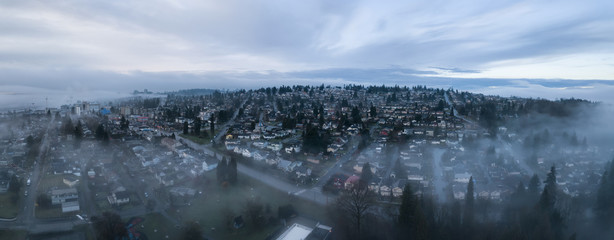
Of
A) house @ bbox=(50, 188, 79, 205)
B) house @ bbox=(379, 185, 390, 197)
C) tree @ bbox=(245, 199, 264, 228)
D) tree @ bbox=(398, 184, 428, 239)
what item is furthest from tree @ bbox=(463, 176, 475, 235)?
house @ bbox=(50, 188, 79, 205)

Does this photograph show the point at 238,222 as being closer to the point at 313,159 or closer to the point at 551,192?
the point at 313,159

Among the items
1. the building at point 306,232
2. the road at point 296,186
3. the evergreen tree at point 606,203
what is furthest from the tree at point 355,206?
the evergreen tree at point 606,203

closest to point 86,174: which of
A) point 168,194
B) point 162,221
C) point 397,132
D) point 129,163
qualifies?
point 129,163

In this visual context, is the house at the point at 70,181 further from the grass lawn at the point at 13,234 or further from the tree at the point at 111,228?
the tree at the point at 111,228

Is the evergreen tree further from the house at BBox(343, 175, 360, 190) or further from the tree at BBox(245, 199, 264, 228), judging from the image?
the tree at BBox(245, 199, 264, 228)

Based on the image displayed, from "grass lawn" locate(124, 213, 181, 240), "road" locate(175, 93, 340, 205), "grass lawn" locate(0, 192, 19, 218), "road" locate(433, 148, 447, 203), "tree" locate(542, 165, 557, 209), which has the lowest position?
"grass lawn" locate(124, 213, 181, 240)

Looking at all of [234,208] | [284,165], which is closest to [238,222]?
[234,208]

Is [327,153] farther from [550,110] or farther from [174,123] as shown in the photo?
[550,110]
